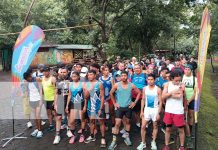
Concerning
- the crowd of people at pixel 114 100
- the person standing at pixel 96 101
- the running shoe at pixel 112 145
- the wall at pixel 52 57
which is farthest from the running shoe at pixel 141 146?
the wall at pixel 52 57

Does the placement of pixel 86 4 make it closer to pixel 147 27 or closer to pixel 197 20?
pixel 147 27

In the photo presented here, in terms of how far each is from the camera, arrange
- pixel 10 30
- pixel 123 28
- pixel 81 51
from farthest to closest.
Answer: pixel 81 51, pixel 123 28, pixel 10 30

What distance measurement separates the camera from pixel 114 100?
6785 millimetres

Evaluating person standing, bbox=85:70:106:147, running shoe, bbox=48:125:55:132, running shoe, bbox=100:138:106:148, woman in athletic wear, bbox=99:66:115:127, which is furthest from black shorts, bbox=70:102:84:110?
running shoe, bbox=48:125:55:132

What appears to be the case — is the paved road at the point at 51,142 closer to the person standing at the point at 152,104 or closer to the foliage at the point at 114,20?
the person standing at the point at 152,104

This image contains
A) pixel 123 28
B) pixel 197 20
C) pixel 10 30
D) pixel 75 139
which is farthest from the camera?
pixel 197 20

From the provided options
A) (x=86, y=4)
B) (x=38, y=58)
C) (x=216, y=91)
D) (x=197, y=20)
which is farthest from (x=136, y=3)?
(x=38, y=58)

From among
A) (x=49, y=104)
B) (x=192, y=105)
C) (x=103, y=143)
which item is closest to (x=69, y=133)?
(x=49, y=104)

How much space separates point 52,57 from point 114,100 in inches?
979

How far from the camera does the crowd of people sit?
5992 mm

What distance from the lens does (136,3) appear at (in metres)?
21.0

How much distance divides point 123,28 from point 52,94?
19717mm

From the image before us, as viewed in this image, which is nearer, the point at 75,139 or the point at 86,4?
the point at 75,139

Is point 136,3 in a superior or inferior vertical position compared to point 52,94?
superior
